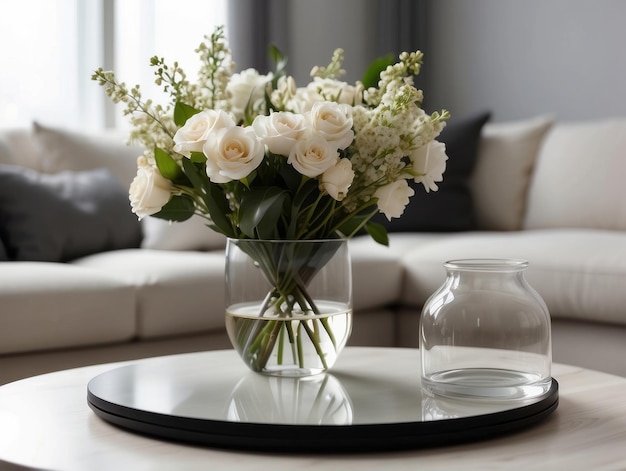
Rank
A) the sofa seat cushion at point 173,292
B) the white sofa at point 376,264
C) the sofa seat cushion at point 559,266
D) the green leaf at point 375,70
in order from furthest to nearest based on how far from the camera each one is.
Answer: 1. the sofa seat cushion at point 559,266
2. the sofa seat cushion at point 173,292
3. the white sofa at point 376,264
4. the green leaf at point 375,70

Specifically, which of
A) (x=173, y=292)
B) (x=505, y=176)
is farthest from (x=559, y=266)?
(x=173, y=292)

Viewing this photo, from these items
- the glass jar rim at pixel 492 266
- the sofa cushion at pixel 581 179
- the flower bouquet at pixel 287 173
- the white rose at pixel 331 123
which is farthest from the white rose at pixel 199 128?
the sofa cushion at pixel 581 179

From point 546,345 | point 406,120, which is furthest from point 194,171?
point 546,345

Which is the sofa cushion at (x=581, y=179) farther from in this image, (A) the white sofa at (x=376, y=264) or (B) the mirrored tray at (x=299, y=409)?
(B) the mirrored tray at (x=299, y=409)

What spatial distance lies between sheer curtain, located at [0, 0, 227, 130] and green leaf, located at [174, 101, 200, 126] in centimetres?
236

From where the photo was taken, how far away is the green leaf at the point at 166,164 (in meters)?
1.16

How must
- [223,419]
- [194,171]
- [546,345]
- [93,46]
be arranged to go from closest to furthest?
[223,419]
[546,345]
[194,171]
[93,46]

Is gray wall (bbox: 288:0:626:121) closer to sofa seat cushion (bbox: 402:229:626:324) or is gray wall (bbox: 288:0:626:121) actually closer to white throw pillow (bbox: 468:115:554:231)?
white throw pillow (bbox: 468:115:554:231)

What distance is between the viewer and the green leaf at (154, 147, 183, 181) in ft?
3.82

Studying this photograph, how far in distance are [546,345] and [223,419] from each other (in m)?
0.41

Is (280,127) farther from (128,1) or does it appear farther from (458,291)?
(128,1)

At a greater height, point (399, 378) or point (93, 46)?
point (93, 46)

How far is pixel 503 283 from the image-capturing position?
104 cm

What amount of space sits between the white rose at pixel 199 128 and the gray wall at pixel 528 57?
10.8 feet
